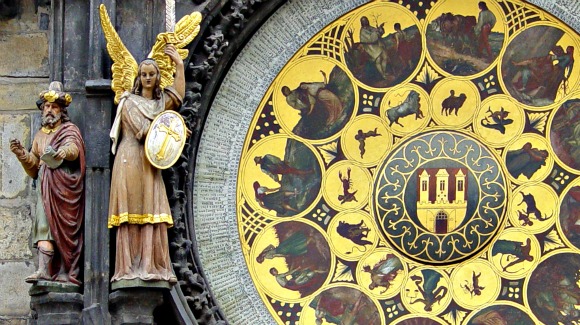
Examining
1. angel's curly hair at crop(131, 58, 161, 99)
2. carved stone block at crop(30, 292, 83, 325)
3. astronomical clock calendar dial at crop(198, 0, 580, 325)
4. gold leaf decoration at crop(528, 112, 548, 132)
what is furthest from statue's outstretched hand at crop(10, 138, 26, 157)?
gold leaf decoration at crop(528, 112, 548, 132)

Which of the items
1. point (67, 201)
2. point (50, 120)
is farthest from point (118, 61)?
point (67, 201)

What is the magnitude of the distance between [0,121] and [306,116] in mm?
1984

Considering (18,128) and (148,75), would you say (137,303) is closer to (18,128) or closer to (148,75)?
(148,75)

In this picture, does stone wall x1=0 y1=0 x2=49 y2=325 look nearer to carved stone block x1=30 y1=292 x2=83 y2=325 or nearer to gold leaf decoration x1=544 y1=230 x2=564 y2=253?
carved stone block x1=30 y1=292 x2=83 y2=325

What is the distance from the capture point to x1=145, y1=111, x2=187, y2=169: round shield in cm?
1134

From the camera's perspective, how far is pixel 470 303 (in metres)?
12.0

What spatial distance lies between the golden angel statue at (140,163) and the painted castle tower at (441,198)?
1.73 metres

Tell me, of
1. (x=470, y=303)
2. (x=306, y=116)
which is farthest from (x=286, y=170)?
(x=470, y=303)

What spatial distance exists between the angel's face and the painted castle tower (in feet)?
6.18

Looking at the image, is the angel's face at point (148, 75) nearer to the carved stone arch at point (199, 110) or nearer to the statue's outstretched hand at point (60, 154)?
the carved stone arch at point (199, 110)

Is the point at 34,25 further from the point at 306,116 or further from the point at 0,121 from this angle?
the point at 306,116

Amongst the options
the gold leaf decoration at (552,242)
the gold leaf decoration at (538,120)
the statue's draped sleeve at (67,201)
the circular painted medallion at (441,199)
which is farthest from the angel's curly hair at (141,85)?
the gold leaf decoration at (552,242)

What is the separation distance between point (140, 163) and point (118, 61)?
0.71 m

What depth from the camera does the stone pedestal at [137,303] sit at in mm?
11297
